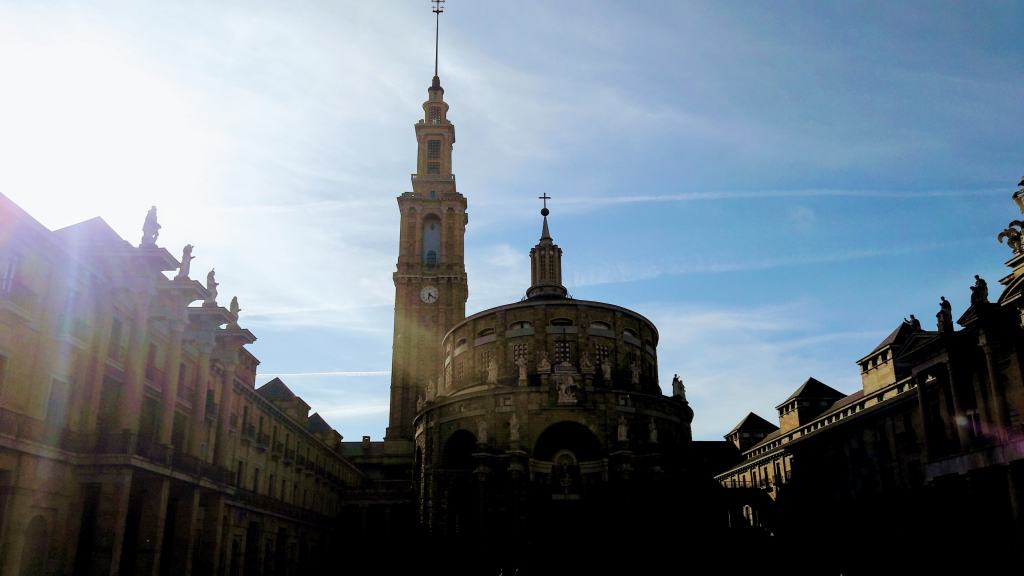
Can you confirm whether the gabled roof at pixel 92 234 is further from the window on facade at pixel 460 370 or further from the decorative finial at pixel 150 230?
the window on facade at pixel 460 370

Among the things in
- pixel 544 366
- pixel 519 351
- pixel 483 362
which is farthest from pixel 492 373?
pixel 483 362

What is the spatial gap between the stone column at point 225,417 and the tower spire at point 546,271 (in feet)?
100

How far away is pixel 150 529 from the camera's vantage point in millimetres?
27547

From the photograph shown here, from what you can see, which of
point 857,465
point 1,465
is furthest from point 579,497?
point 1,465

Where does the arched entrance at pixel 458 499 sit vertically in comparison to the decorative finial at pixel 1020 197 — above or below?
below

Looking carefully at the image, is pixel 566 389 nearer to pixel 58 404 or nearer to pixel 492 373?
pixel 492 373

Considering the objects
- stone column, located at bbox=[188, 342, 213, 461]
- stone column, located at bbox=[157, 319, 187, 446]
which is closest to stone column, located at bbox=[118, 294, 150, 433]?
stone column, located at bbox=[157, 319, 187, 446]

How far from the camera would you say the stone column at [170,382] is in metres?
29.1

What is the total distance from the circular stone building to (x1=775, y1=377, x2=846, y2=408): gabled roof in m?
12.8

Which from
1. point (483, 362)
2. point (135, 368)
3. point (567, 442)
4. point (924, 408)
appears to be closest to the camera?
point (135, 368)

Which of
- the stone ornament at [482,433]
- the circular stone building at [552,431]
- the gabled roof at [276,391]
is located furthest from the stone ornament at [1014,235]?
the gabled roof at [276,391]

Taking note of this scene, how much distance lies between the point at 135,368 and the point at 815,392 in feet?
174

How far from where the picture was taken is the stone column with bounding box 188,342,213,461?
32.4 meters

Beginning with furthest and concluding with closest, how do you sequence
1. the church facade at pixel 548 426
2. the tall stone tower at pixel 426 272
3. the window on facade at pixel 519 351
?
the tall stone tower at pixel 426 272, the window on facade at pixel 519 351, the church facade at pixel 548 426
